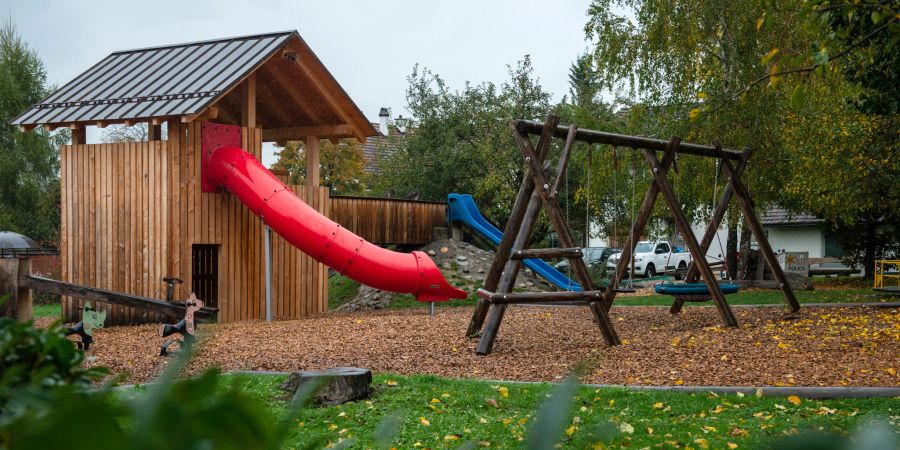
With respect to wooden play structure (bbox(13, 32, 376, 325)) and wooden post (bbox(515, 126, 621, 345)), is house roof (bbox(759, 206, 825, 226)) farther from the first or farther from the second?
wooden post (bbox(515, 126, 621, 345))

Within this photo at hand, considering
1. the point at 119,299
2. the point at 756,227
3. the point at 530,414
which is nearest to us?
the point at 530,414

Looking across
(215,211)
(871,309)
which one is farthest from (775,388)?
(215,211)

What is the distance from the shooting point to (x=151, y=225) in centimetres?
1473

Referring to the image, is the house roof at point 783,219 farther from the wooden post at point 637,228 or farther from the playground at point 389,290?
the wooden post at point 637,228

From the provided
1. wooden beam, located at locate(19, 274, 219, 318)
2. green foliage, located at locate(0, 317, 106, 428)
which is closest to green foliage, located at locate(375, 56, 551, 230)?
wooden beam, located at locate(19, 274, 219, 318)

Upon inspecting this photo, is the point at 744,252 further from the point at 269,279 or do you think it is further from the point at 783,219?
the point at 783,219

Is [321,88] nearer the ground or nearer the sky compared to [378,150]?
nearer the sky

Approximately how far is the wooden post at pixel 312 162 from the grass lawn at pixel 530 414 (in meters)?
9.35

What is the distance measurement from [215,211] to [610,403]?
935cm

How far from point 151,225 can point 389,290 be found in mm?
3930

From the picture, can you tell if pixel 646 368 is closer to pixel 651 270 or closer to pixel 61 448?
pixel 61 448

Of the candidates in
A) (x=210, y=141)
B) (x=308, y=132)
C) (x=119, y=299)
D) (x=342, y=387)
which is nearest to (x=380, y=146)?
→ (x=308, y=132)

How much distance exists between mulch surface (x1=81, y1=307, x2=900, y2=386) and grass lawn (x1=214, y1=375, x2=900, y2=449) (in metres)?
0.58

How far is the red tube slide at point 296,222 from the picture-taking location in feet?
47.8
